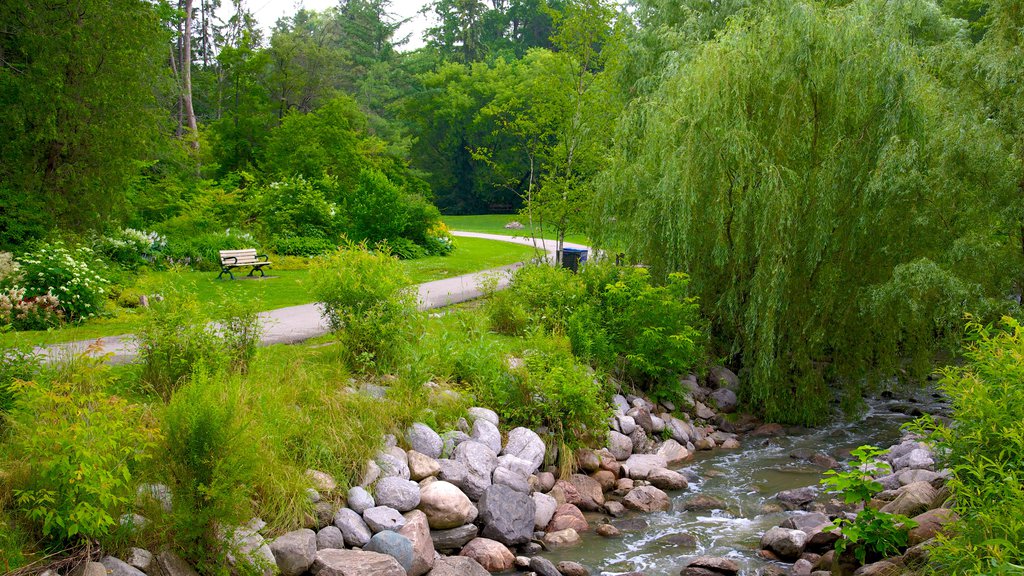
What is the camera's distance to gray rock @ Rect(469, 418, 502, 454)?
844 centimetres

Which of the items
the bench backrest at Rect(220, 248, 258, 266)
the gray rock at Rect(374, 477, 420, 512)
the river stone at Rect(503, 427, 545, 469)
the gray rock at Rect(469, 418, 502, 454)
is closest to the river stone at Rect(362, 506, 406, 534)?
the gray rock at Rect(374, 477, 420, 512)

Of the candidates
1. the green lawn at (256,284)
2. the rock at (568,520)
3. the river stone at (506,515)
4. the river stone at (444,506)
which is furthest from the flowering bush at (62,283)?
the rock at (568,520)

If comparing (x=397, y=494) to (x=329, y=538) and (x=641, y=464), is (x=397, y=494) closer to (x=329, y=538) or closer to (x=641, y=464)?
(x=329, y=538)

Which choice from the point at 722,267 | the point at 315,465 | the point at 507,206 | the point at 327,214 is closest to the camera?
the point at 315,465

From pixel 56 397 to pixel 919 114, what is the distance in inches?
415

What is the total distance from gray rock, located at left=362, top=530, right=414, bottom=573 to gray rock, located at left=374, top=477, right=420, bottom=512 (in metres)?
0.53

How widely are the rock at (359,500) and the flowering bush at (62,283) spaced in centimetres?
651

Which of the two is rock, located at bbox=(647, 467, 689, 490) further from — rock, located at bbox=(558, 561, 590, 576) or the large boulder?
the large boulder

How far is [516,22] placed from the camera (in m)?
54.2

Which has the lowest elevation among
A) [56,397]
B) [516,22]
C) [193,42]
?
[56,397]

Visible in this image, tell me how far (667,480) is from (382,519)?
12.3 ft

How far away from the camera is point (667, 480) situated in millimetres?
9078

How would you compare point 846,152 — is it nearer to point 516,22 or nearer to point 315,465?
point 315,465

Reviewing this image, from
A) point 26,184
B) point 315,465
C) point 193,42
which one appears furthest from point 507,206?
point 315,465
